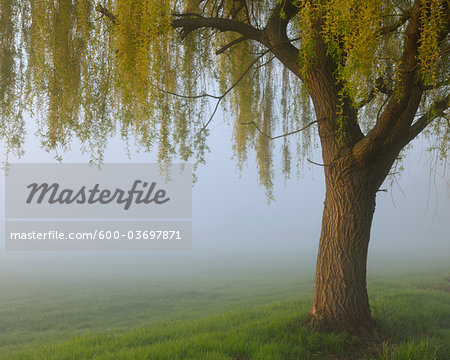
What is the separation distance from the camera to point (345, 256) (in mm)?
3330

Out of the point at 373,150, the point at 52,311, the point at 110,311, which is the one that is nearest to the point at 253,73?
the point at 373,150

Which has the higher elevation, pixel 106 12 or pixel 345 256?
pixel 106 12

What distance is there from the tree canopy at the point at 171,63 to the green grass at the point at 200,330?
1.72m

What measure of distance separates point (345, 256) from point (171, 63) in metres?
2.58

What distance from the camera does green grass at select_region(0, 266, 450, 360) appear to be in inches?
116

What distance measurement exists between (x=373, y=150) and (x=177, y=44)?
2314 mm

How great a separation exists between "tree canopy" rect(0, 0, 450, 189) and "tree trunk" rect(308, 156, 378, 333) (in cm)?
42

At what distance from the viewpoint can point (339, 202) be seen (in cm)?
341

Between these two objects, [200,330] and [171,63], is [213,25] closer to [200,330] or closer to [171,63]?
[171,63]

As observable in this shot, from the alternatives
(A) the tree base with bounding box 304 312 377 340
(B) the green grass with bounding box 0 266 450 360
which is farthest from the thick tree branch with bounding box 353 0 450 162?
(B) the green grass with bounding box 0 266 450 360

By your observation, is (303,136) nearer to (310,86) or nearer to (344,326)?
(310,86)

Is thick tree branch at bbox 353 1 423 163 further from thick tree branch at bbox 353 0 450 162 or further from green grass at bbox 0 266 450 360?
green grass at bbox 0 266 450 360

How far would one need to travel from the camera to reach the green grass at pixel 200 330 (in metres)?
2.94

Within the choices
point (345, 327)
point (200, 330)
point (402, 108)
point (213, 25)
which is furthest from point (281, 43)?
point (200, 330)
